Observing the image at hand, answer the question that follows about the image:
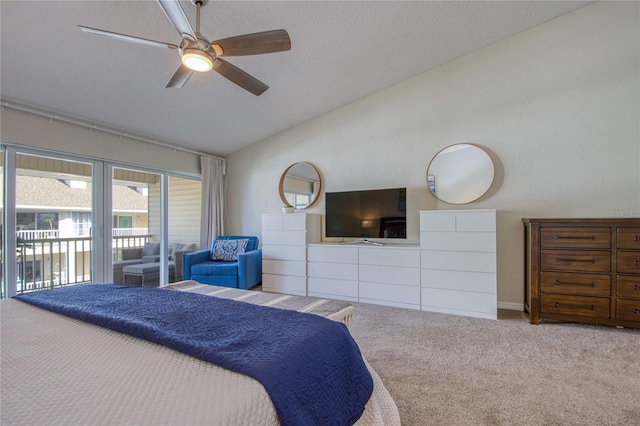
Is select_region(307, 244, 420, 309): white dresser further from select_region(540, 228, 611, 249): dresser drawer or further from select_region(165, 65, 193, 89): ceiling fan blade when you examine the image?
select_region(165, 65, 193, 89): ceiling fan blade

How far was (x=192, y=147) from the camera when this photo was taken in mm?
4723

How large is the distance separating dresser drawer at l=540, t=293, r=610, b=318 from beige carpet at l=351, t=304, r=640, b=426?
15 centimetres

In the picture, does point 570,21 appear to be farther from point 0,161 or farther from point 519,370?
point 0,161

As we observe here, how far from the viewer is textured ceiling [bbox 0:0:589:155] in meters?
2.21

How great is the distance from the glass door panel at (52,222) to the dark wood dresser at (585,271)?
4.97m

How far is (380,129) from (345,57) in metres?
1.17

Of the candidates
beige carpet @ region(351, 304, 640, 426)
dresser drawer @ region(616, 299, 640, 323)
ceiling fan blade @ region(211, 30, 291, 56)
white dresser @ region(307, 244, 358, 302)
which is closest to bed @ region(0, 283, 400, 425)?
beige carpet @ region(351, 304, 640, 426)

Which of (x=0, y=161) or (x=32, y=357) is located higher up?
(x=0, y=161)

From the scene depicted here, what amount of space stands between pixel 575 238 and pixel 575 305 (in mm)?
631

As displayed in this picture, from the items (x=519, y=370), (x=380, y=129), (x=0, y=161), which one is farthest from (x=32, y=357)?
(x=380, y=129)

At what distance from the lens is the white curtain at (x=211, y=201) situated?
4867 millimetres

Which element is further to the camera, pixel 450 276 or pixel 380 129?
pixel 380 129

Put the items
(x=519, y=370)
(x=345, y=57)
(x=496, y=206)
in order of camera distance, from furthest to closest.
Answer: (x=496, y=206)
(x=345, y=57)
(x=519, y=370)

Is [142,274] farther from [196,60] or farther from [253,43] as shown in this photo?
[253,43]
